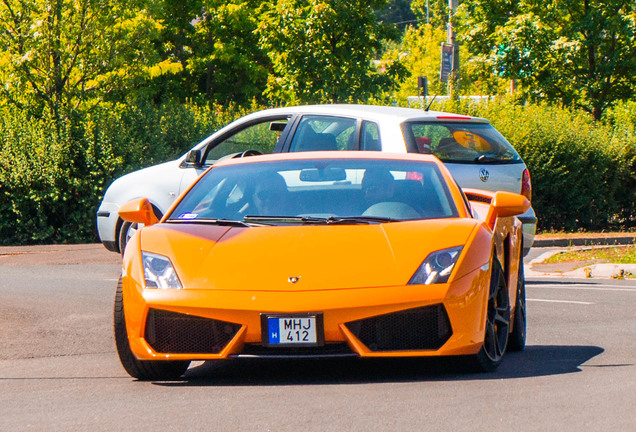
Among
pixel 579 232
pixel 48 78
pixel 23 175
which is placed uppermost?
pixel 48 78

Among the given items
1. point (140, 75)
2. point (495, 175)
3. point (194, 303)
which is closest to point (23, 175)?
point (140, 75)

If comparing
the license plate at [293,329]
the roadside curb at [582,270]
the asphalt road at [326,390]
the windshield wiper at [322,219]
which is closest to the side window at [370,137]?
the asphalt road at [326,390]

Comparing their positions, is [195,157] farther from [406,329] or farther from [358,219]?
[406,329]

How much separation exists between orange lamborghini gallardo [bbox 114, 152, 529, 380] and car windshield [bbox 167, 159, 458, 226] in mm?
13

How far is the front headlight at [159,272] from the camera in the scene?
6.15 meters

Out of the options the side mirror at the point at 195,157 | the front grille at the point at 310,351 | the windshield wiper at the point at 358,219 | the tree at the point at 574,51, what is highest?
the windshield wiper at the point at 358,219

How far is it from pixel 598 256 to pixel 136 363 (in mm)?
11646

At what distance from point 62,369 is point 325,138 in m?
4.17

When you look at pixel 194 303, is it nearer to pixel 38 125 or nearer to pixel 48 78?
pixel 38 125

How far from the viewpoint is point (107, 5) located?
23.2m

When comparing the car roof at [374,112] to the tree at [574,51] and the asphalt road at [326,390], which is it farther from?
the tree at [574,51]

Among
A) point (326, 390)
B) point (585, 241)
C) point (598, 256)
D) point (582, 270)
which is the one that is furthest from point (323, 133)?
point (585, 241)

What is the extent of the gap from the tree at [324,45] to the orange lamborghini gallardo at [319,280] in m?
19.0

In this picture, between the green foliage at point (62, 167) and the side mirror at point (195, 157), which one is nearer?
the side mirror at point (195, 157)
